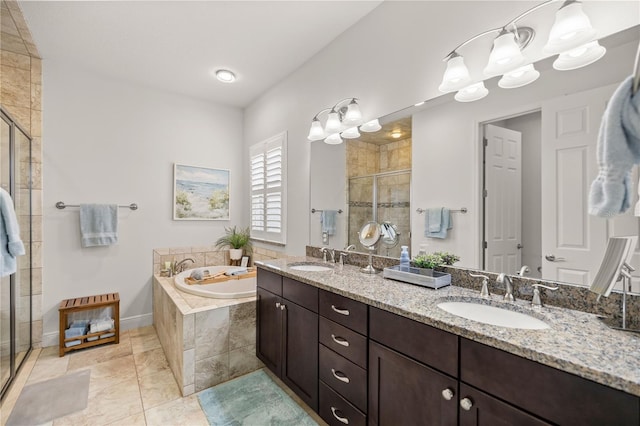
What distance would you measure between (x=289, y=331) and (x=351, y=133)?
151 centimetres

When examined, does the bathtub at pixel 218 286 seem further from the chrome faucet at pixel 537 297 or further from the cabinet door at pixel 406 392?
the chrome faucet at pixel 537 297

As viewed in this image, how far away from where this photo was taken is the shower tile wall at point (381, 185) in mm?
1903

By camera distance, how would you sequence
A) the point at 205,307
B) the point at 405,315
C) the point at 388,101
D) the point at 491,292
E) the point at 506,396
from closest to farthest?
the point at 506,396 < the point at 405,315 < the point at 491,292 < the point at 388,101 < the point at 205,307

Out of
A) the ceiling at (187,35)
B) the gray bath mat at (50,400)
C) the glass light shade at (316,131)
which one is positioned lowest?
the gray bath mat at (50,400)

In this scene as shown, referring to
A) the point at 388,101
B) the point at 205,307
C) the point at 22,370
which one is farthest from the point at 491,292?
the point at 22,370

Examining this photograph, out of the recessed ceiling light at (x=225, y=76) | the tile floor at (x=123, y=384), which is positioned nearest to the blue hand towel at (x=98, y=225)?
the tile floor at (x=123, y=384)

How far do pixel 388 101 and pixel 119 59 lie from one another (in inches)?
100

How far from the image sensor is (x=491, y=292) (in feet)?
4.66

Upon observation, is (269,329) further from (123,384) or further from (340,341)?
(123,384)

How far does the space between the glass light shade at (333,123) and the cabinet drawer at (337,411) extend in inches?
70.7

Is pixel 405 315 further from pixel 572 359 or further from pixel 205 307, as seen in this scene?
pixel 205 307

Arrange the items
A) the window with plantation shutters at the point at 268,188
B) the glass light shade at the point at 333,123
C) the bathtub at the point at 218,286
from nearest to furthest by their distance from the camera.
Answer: the glass light shade at the point at 333,123 → the bathtub at the point at 218,286 → the window with plantation shutters at the point at 268,188

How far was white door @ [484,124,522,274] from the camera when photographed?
55.2 inches

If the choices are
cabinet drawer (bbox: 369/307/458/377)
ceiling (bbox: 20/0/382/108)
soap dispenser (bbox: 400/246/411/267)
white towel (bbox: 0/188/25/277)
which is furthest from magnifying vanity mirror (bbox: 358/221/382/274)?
white towel (bbox: 0/188/25/277)
